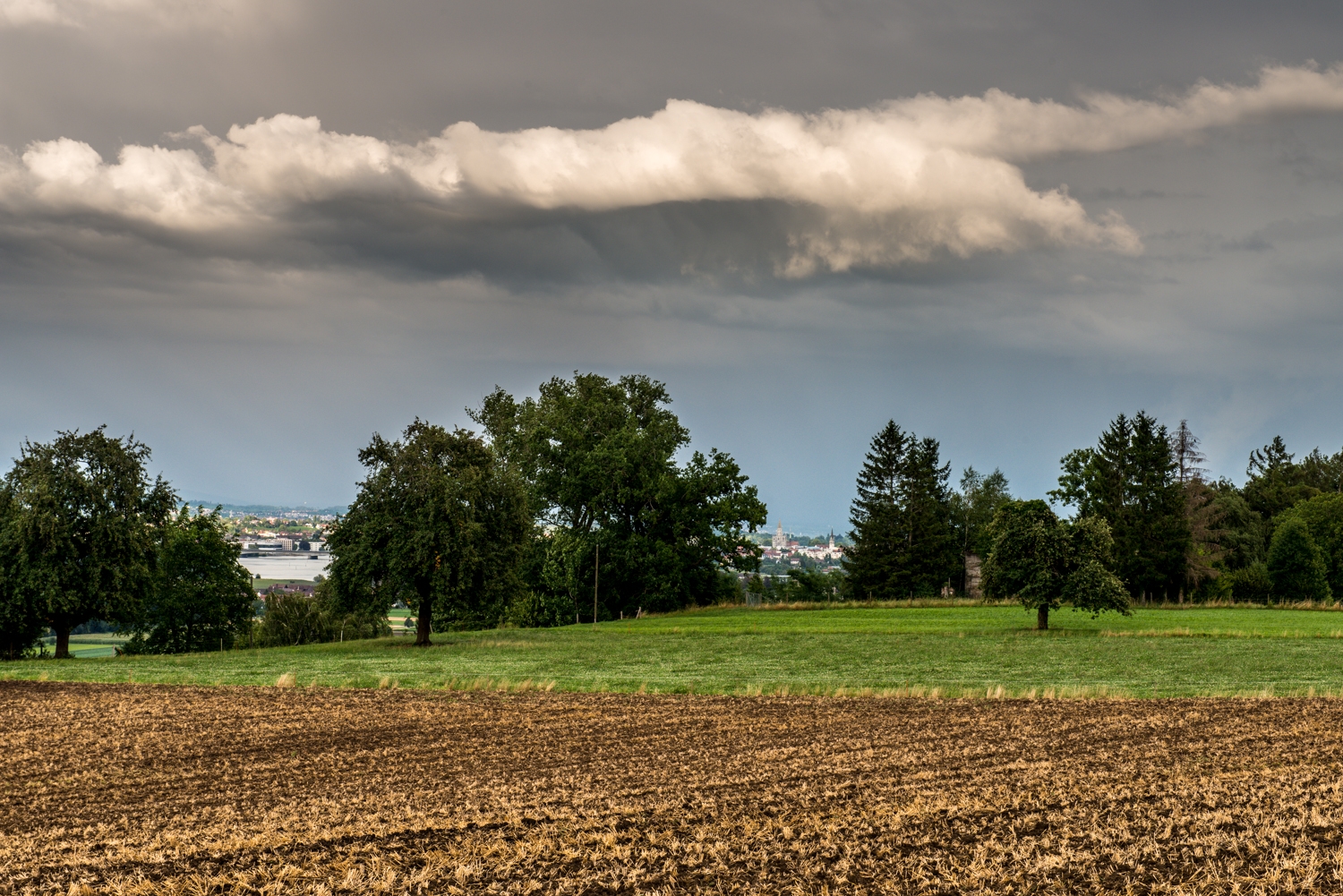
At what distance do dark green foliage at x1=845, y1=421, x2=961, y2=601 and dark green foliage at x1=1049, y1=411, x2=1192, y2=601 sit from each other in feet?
45.4

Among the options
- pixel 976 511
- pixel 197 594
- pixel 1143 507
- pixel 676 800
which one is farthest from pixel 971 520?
pixel 676 800

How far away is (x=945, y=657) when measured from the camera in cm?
4191

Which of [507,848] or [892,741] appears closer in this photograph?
[507,848]

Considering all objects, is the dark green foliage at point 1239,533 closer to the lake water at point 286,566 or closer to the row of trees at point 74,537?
the row of trees at point 74,537

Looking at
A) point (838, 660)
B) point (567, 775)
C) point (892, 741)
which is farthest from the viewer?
point (838, 660)

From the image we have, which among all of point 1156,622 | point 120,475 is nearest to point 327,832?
point 120,475

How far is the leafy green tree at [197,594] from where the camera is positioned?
233 feet

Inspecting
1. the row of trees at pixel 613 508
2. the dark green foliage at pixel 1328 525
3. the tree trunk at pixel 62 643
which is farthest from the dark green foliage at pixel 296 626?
the dark green foliage at pixel 1328 525

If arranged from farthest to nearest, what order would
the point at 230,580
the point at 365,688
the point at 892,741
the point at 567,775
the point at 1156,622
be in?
1. the point at 230,580
2. the point at 1156,622
3. the point at 365,688
4. the point at 892,741
5. the point at 567,775

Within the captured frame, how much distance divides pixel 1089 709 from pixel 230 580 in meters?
63.2

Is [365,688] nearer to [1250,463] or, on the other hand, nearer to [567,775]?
[567,775]

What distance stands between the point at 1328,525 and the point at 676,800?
101821mm

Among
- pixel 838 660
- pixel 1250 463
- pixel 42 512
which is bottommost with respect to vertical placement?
pixel 838 660

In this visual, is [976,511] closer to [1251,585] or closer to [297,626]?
[1251,585]
